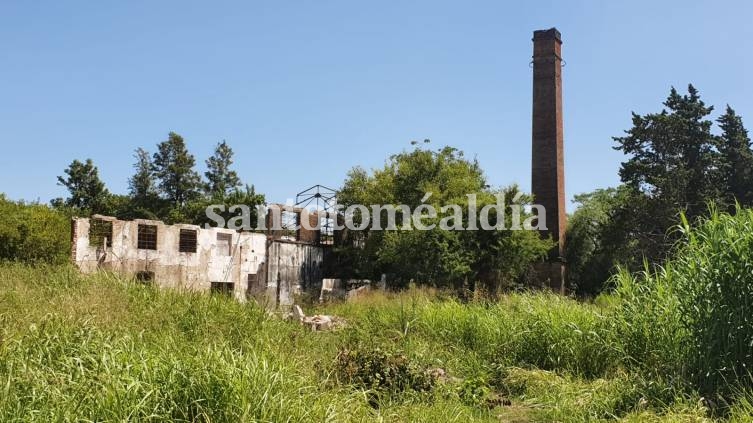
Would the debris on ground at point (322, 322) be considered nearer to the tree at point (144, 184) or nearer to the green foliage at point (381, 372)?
the green foliage at point (381, 372)

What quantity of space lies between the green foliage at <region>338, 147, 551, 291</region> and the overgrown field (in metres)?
10.5

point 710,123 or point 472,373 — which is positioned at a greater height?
point 710,123

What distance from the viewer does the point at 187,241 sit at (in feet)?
68.6

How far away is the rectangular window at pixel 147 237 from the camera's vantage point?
1938 centimetres

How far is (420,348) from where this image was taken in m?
9.85

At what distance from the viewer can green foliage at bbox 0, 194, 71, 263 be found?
1562 centimetres

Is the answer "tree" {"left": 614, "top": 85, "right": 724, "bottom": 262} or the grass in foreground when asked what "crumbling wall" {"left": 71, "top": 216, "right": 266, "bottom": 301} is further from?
"tree" {"left": 614, "top": 85, "right": 724, "bottom": 262}

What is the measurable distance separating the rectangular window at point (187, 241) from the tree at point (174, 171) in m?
15.7

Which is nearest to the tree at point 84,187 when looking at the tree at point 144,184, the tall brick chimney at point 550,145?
the tree at point 144,184

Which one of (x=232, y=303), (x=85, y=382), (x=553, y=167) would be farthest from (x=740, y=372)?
(x=553, y=167)

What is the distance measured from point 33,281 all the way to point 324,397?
763 cm

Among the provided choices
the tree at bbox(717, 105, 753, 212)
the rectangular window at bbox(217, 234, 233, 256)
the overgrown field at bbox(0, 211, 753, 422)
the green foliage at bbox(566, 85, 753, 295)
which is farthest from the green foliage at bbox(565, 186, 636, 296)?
the overgrown field at bbox(0, 211, 753, 422)

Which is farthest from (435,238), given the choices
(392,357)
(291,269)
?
(392,357)

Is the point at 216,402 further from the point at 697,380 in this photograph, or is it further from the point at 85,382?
the point at 697,380
